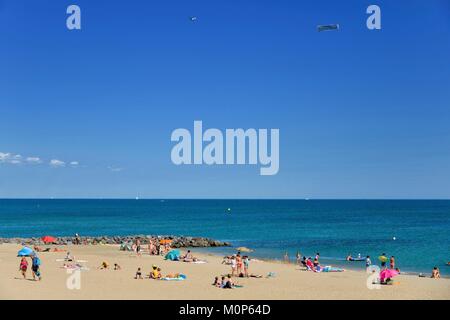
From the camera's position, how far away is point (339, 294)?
855 inches

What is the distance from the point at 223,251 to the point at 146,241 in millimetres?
12209

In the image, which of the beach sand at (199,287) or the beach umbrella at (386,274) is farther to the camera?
the beach umbrella at (386,274)

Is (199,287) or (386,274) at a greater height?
(386,274)

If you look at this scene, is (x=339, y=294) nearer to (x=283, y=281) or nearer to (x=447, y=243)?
(x=283, y=281)

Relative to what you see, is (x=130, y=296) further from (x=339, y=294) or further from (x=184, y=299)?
(x=339, y=294)

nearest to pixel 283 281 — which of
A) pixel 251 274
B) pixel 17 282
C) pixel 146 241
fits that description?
pixel 251 274

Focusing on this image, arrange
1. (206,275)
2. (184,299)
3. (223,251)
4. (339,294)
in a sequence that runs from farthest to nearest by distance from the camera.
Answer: (223,251) < (206,275) < (339,294) < (184,299)

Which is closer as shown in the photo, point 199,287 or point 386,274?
point 199,287

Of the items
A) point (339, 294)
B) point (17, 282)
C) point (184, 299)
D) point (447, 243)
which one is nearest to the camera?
point (184, 299)

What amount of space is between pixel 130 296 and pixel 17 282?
6.75m

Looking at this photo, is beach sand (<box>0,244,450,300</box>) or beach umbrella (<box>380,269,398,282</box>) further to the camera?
beach umbrella (<box>380,269,398,282</box>)

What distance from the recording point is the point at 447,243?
6225 centimetres

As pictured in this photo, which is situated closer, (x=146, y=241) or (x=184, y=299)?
(x=184, y=299)
